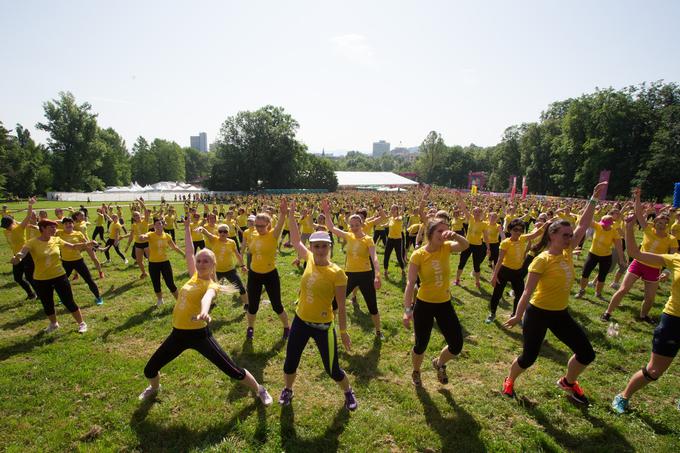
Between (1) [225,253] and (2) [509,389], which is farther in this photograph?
(1) [225,253]

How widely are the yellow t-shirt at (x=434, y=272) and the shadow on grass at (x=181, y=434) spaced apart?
2938 mm

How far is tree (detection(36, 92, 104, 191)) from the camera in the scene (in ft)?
197

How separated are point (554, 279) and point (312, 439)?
388 cm

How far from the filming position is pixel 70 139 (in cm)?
6116

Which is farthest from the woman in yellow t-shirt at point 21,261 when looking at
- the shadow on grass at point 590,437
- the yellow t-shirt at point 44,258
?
the shadow on grass at point 590,437

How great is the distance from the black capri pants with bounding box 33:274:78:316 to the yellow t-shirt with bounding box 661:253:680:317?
10.1 meters

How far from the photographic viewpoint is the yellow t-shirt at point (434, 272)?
466 cm

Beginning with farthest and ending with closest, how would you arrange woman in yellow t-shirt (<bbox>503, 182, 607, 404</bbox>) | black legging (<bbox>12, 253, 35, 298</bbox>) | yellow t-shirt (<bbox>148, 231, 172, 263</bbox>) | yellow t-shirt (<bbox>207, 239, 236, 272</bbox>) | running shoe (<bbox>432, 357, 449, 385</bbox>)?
black legging (<bbox>12, 253, 35, 298</bbox>) < yellow t-shirt (<bbox>148, 231, 172, 263</bbox>) < yellow t-shirt (<bbox>207, 239, 236, 272</bbox>) < running shoe (<bbox>432, 357, 449, 385</bbox>) < woman in yellow t-shirt (<bbox>503, 182, 607, 404</bbox>)

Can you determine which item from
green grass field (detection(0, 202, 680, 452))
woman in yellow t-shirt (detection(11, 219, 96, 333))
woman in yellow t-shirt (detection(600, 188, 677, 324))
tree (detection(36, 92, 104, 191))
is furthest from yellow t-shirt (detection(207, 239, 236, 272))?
tree (detection(36, 92, 104, 191))

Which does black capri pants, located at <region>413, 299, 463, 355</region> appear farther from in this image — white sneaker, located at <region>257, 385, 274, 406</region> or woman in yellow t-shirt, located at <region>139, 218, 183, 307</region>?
woman in yellow t-shirt, located at <region>139, 218, 183, 307</region>

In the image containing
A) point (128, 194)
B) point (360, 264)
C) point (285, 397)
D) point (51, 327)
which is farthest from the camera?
point (128, 194)

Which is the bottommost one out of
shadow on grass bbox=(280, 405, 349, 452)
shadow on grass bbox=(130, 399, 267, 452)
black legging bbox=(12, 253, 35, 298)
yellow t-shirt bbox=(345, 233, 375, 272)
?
shadow on grass bbox=(130, 399, 267, 452)

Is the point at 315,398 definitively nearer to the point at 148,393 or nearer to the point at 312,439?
the point at 312,439

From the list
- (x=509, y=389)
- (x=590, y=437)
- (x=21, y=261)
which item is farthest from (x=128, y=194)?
(x=590, y=437)
